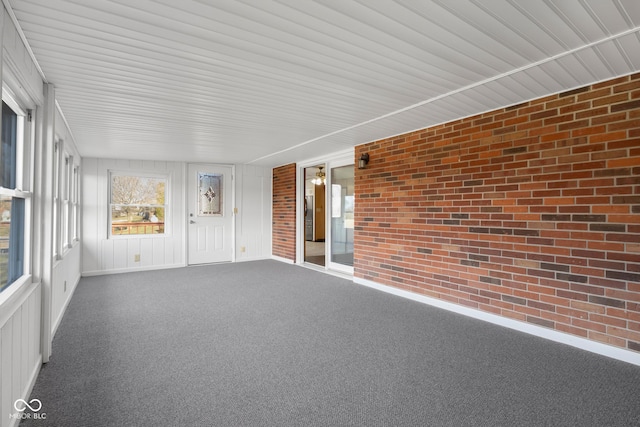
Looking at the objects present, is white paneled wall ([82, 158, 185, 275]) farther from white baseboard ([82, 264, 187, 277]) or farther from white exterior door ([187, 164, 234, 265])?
white exterior door ([187, 164, 234, 265])

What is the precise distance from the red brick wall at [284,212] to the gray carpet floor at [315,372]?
3204mm

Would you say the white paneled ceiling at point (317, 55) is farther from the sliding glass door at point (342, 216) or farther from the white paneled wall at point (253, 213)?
the white paneled wall at point (253, 213)

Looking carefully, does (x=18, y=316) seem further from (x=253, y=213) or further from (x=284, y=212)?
(x=253, y=213)

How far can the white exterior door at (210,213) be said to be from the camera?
6.89 meters

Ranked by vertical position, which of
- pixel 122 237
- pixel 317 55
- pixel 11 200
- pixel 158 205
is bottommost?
pixel 122 237

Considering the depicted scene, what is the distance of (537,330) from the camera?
3012 mm

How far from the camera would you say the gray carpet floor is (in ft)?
6.12

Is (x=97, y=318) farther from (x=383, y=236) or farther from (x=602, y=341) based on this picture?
(x=602, y=341)

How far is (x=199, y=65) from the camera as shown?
237 centimetres

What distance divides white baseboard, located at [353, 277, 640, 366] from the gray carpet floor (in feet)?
0.29

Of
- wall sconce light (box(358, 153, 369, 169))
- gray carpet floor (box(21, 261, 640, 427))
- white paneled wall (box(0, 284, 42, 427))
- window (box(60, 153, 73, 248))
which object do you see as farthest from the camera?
wall sconce light (box(358, 153, 369, 169))

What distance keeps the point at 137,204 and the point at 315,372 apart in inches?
215

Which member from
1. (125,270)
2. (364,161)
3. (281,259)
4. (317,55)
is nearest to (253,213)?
(281,259)

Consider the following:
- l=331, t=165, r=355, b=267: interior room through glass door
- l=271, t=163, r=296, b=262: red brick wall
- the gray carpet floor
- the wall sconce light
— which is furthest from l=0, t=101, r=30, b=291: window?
l=271, t=163, r=296, b=262: red brick wall
